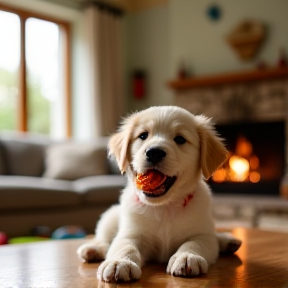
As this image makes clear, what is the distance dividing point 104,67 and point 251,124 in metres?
2.05

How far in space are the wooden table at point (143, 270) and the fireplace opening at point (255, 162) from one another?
12.4 ft

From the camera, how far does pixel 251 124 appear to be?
5801 millimetres

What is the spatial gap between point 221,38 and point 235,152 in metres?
1.40

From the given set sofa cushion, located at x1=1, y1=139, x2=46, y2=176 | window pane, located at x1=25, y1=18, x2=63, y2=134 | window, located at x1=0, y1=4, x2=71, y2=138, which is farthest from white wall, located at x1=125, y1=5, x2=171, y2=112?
sofa cushion, located at x1=1, y1=139, x2=46, y2=176

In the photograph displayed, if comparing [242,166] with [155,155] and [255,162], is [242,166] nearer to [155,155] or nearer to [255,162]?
[255,162]

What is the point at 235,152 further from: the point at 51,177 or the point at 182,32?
the point at 51,177

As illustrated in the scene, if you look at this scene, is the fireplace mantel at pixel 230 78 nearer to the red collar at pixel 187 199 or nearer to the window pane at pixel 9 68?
the window pane at pixel 9 68

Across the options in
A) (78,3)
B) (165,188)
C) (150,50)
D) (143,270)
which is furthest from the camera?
(150,50)

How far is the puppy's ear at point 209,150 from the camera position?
5.07ft

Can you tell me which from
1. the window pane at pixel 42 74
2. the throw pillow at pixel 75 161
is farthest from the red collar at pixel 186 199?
the window pane at pixel 42 74

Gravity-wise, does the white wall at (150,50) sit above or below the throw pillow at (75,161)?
above

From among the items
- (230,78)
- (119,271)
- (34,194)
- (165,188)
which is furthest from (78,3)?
(119,271)

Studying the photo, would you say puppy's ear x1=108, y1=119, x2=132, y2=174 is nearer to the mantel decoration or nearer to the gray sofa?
the gray sofa

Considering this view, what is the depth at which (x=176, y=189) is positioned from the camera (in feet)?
4.87
